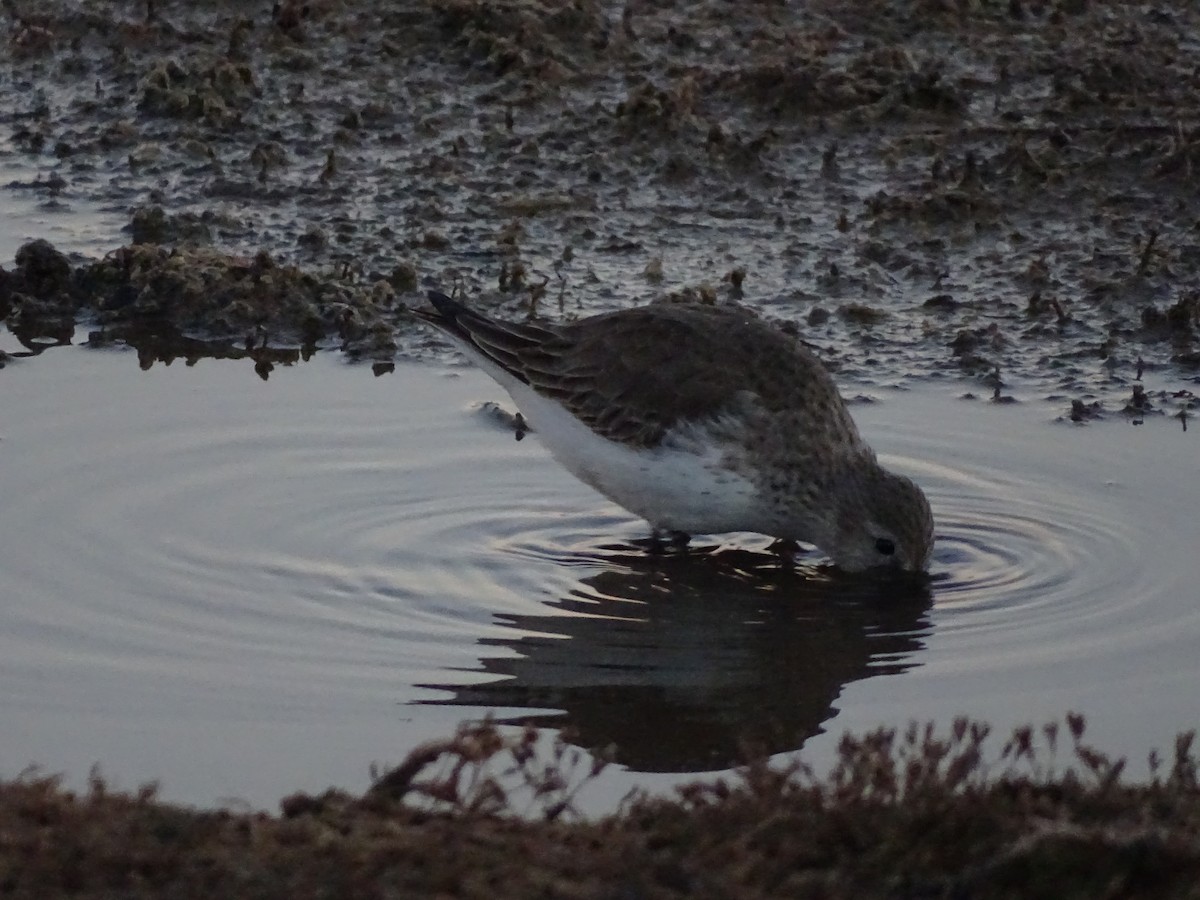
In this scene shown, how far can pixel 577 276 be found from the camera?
995 cm

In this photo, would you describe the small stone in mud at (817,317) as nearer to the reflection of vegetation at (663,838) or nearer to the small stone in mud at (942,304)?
the small stone in mud at (942,304)

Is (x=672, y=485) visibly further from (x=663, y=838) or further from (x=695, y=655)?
(x=663, y=838)

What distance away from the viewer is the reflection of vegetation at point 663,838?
410 centimetres

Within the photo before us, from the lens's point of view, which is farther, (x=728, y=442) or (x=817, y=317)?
(x=817, y=317)

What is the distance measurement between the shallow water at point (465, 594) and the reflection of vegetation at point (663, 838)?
82 cm

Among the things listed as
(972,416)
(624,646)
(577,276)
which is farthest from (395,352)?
(624,646)

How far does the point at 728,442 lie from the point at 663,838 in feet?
10.6

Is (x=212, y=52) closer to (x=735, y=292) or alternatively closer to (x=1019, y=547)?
(x=735, y=292)

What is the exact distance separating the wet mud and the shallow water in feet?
2.15

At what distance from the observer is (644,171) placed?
36.3ft

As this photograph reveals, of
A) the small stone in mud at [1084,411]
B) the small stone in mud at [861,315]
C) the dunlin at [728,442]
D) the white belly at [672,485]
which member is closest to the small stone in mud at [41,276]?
the dunlin at [728,442]

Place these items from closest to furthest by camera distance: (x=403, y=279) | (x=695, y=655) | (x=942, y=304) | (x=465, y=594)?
1. (x=695, y=655)
2. (x=465, y=594)
3. (x=942, y=304)
4. (x=403, y=279)

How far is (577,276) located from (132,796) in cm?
558

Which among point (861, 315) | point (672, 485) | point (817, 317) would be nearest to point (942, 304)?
point (861, 315)
